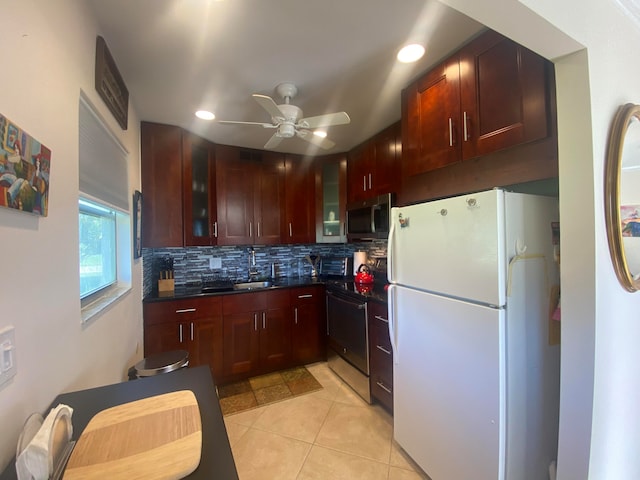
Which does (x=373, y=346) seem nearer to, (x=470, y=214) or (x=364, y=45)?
(x=470, y=214)

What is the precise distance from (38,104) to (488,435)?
2049 mm


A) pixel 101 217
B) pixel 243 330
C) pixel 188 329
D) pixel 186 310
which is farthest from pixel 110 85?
pixel 243 330

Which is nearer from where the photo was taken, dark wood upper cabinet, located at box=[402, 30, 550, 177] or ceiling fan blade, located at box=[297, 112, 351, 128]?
dark wood upper cabinet, located at box=[402, 30, 550, 177]

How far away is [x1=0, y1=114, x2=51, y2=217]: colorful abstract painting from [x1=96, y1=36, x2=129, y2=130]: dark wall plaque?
0.71m

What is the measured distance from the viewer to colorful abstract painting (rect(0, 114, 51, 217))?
654 millimetres

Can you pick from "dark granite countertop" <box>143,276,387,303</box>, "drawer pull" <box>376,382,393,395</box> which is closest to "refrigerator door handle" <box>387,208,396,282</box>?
"dark granite countertop" <box>143,276,387,303</box>

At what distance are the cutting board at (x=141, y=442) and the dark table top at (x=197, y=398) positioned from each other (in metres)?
0.03

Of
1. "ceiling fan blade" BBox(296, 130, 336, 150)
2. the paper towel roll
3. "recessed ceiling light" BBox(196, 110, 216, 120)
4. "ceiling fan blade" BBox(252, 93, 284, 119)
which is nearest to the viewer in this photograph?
"ceiling fan blade" BBox(252, 93, 284, 119)

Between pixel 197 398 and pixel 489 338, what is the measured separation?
1.17 metres

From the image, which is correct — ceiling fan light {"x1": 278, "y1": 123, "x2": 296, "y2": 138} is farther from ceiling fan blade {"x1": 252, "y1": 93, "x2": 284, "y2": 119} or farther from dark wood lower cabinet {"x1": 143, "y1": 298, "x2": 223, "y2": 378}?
dark wood lower cabinet {"x1": 143, "y1": 298, "x2": 223, "y2": 378}

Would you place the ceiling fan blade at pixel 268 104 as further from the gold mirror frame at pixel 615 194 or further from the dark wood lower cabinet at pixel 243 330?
the dark wood lower cabinet at pixel 243 330

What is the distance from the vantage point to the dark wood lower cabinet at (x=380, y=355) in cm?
203

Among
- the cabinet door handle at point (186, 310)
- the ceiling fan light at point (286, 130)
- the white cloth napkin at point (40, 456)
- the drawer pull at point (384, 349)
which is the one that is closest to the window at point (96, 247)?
the cabinet door handle at point (186, 310)

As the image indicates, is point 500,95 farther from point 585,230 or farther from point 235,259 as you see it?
point 235,259
